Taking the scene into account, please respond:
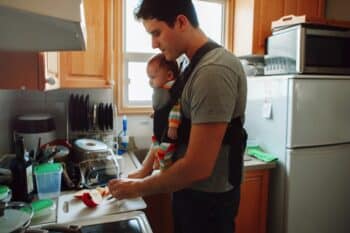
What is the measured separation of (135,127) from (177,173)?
4.80 feet

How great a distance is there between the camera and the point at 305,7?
94.6 inches

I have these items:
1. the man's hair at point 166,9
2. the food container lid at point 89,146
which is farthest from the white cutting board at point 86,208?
the man's hair at point 166,9

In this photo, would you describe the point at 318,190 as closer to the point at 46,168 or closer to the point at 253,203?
the point at 253,203

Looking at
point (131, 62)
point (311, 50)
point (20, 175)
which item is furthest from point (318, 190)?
point (20, 175)

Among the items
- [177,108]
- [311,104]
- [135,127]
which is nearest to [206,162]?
[177,108]

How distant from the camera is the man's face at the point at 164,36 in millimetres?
974

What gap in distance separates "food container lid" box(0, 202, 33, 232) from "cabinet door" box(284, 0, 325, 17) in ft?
7.56

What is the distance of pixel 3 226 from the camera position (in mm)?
769

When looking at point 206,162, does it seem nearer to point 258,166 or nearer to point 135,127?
point 258,166

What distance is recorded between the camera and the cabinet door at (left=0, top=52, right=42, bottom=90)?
1146 millimetres

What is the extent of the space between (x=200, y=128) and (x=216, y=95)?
112 mm

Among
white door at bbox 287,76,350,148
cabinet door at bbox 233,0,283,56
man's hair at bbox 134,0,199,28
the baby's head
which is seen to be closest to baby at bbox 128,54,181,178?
the baby's head

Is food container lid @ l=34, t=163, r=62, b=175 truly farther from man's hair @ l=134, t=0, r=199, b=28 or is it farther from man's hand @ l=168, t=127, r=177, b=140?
man's hair @ l=134, t=0, r=199, b=28

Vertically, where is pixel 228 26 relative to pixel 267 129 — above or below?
above
